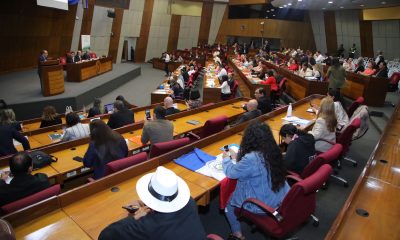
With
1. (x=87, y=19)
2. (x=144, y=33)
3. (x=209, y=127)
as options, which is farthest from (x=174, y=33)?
(x=209, y=127)

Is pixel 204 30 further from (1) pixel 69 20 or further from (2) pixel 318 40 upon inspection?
(1) pixel 69 20

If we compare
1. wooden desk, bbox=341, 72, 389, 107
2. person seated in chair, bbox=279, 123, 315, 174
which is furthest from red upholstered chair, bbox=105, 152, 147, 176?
wooden desk, bbox=341, 72, 389, 107

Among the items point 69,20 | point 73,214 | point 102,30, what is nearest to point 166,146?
point 73,214

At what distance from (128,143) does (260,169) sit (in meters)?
2.21

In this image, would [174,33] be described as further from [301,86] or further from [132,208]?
[132,208]

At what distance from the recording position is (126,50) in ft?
73.3

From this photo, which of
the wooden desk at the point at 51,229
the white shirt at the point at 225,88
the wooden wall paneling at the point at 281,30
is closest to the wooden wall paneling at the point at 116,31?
the wooden wall paneling at the point at 281,30

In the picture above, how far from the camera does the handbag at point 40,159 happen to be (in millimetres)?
3300

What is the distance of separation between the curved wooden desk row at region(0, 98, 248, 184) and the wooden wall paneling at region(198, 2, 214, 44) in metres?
18.9

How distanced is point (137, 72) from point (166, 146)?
14.2 metres

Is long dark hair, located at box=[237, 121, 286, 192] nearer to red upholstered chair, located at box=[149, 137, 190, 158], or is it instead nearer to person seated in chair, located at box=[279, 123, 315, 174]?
person seated in chair, located at box=[279, 123, 315, 174]

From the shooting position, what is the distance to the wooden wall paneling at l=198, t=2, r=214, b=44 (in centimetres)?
2344

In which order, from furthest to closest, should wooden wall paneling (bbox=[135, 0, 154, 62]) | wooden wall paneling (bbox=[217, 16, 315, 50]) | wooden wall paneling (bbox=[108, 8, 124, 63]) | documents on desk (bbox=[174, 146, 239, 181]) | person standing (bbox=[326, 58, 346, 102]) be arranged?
wooden wall paneling (bbox=[217, 16, 315, 50]), wooden wall paneling (bbox=[135, 0, 154, 62]), wooden wall paneling (bbox=[108, 8, 124, 63]), person standing (bbox=[326, 58, 346, 102]), documents on desk (bbox=[174, 146, 239, 181])

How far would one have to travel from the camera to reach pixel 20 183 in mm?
2521
